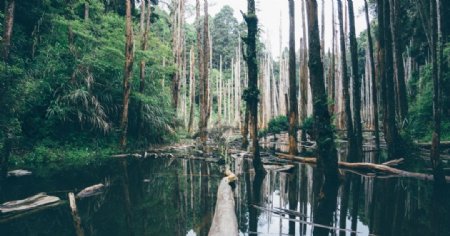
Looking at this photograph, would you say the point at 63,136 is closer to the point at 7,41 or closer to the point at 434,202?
the point at 7,41

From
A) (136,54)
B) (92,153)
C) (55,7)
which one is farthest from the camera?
(136,54)

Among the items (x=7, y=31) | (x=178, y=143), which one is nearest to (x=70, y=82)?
(x=7, y=31)

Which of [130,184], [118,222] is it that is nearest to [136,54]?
[130,184]

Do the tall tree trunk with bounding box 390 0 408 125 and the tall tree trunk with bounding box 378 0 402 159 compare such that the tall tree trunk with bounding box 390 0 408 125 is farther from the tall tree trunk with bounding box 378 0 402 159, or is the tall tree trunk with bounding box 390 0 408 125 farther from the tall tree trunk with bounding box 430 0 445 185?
the tall tree trunk with bounding box 430 0 445 185

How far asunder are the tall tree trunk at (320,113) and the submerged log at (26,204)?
6.31 m

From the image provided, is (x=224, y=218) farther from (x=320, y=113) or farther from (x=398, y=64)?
(x=398, y=64)

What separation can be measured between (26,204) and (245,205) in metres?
4.49

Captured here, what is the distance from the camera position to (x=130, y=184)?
28.8ft

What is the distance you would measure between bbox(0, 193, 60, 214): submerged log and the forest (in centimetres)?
2

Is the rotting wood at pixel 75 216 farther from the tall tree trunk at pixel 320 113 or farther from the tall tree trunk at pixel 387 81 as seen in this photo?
the tall tree trunk at pixel 387 81

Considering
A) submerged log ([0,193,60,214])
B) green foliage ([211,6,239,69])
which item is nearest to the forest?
submerged log ([0,193,60,214])

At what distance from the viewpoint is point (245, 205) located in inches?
256

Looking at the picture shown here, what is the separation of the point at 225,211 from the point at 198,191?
308 cm

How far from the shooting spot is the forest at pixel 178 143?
568 centimetres
